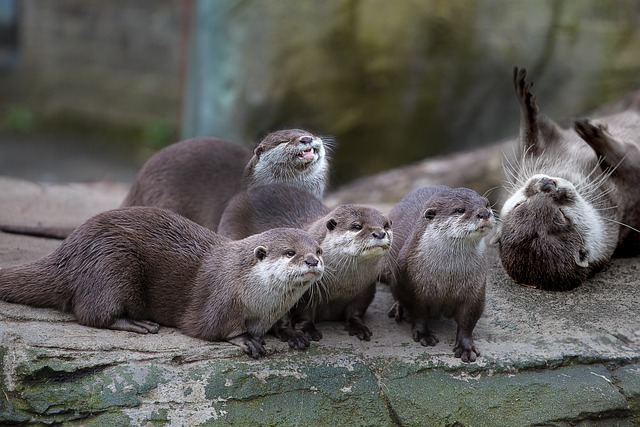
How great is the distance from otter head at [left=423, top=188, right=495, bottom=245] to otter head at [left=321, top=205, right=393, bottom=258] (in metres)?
0.19

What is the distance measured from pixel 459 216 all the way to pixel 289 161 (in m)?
0.98

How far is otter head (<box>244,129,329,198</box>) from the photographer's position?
153 inches

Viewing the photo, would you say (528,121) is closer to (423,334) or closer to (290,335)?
(423,334)

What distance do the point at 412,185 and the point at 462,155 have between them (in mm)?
749

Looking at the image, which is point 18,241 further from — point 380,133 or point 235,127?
point 380,133

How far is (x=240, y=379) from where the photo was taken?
2.99m

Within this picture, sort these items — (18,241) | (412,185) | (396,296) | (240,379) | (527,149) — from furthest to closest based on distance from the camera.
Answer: (412,185) < (527,149) < (18,241) < (396,296) < (240,379)

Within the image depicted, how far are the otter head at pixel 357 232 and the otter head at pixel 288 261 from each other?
0.11m

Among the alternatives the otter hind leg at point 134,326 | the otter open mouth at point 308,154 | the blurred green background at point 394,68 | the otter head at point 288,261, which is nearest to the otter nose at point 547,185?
the otter open mouth at point 308,154

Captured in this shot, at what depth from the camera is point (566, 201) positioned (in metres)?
3.87

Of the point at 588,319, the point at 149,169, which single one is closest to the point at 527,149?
the point at 588,319

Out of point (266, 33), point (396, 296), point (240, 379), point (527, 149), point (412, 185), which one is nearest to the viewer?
point (240, 379)

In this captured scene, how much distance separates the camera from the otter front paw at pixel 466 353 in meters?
3.23

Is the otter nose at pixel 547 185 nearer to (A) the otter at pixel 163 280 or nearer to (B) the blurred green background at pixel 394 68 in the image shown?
(A) the otter at pixel 163 280
